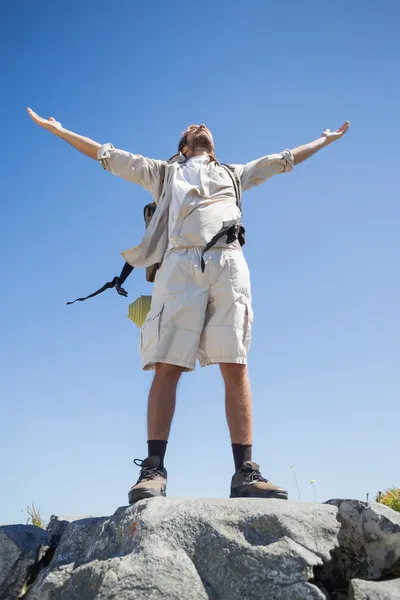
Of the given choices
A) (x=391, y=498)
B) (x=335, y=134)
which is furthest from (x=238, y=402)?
(x=391, y=498)

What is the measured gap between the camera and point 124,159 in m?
5.00

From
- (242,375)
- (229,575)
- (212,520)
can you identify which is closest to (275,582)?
(229,575)

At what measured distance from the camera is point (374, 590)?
3021mm

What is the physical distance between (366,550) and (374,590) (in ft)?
1.53

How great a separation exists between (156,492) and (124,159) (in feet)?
9.27

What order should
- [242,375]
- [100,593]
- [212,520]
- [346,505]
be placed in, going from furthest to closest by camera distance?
[242,375] → [346,505] → [212,520] → [100,593]

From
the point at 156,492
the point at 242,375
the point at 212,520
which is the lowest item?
the point at 212,520

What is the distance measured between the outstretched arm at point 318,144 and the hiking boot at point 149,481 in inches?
122

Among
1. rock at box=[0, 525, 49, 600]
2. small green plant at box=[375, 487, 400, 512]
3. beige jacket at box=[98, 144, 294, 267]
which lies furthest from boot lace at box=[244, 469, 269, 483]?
small green plant at box=[375, 487, 400, 512]

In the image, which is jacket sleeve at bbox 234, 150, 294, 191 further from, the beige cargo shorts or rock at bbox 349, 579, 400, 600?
rock at bbox 349, 579, 400, 600

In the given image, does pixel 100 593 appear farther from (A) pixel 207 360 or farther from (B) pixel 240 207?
(B) pixel 240 207

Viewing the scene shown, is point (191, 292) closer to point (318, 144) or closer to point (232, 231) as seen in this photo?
point (232, 231)

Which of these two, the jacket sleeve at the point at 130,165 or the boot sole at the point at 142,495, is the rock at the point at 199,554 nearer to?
the boot sole at the point at 142,495

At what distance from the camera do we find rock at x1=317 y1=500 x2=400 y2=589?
11.2ft
